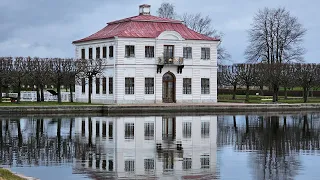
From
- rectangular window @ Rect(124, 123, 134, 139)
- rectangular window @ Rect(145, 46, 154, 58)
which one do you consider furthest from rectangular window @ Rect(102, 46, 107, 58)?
rectangular window @ Rect(124, 123, 134, 139)

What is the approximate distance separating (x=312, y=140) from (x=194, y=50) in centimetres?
2807

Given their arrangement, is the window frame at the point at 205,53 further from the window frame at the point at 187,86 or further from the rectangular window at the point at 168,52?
the rectangular window at the point at 168,52

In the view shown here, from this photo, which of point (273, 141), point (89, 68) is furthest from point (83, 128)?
point (89, 68)

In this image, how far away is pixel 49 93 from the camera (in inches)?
2304

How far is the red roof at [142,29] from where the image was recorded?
52969 millimetres

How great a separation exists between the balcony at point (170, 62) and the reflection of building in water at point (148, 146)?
47.3ft

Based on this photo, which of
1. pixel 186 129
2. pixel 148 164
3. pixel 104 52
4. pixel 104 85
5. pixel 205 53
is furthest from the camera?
pixel 205 53

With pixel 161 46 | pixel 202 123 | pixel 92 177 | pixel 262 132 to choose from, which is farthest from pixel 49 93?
pixel 92 177

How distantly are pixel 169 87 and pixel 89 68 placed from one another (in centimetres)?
636

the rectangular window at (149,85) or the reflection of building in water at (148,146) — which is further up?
the rectangular window at (149,85)

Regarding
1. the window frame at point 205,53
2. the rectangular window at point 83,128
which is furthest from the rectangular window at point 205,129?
the window frame at point 205,53

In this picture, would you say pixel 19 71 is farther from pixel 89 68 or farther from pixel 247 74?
pixel 247 74

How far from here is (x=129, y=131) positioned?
30.8 meters

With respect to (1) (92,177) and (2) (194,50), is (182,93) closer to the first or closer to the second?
(2) (194,50)
